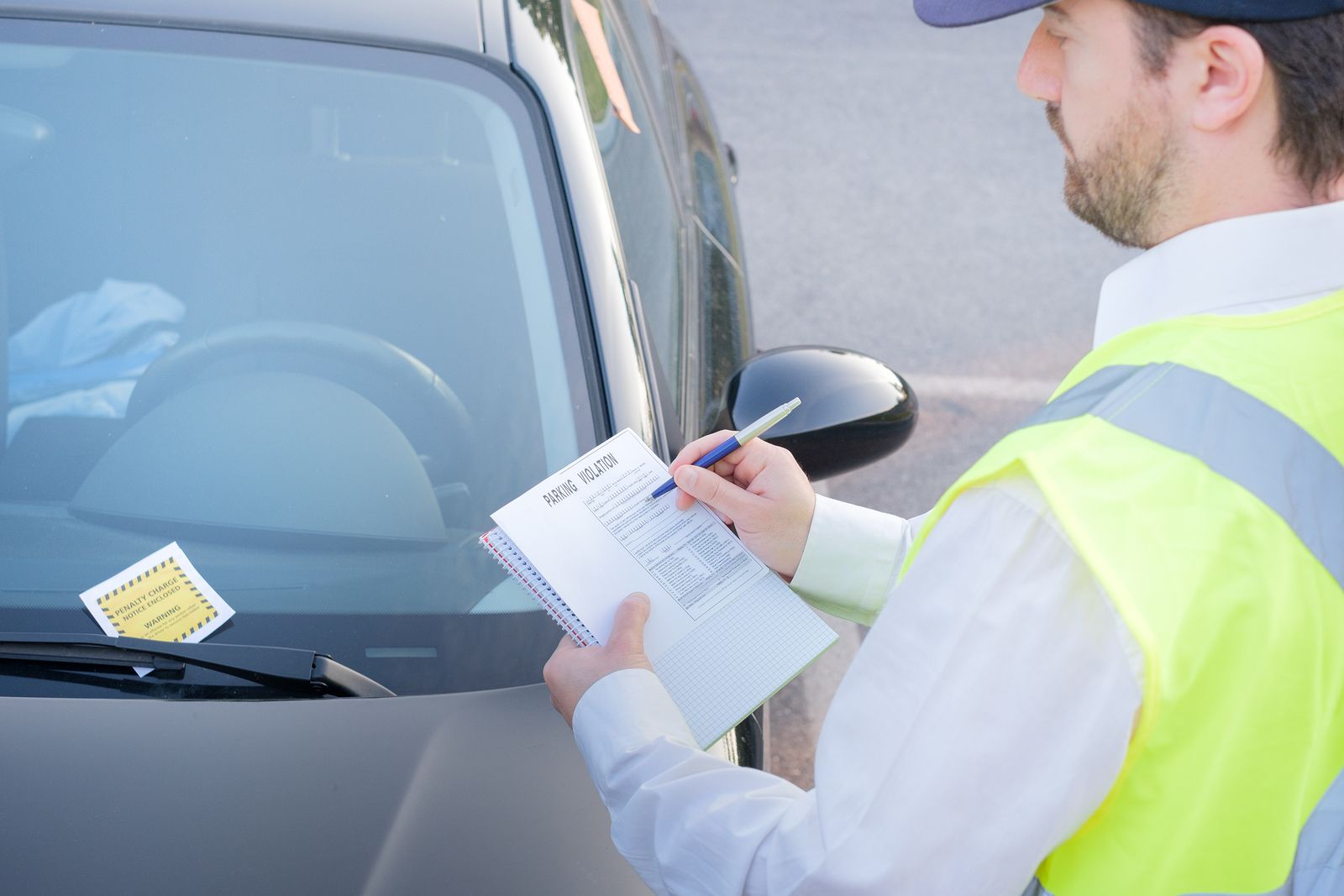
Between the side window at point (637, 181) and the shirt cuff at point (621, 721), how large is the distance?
2.17ft

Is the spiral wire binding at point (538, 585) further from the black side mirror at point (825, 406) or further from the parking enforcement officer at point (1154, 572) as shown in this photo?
the black side mirror at point (825, 406)

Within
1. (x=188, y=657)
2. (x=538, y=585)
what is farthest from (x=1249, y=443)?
(x=188, y=657)

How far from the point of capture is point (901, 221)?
4672mm

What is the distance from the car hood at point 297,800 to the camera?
1255 mm

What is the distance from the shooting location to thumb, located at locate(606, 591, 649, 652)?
49.1 inches

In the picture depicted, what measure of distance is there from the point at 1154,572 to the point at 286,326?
3.99 feet

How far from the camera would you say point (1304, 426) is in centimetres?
87

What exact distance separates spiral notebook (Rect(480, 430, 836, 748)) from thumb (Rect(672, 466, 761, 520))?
2 centimetres

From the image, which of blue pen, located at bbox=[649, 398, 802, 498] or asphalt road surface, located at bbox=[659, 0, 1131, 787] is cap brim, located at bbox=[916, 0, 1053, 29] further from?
asphalt road surface, located at bbox=[659, 0, 1131, 787]

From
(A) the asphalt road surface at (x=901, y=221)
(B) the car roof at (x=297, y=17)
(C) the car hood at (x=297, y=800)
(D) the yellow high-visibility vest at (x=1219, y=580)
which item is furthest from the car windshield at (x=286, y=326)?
(A) the asphalt road surface at (x=901, y=221)

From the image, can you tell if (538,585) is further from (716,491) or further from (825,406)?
(825,406)

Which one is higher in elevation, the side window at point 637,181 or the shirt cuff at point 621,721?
the side window at point 637,181

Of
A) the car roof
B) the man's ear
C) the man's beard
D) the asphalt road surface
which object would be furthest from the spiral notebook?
the asphalt road surface

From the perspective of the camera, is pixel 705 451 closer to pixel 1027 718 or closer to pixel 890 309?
pixel 1027 718
